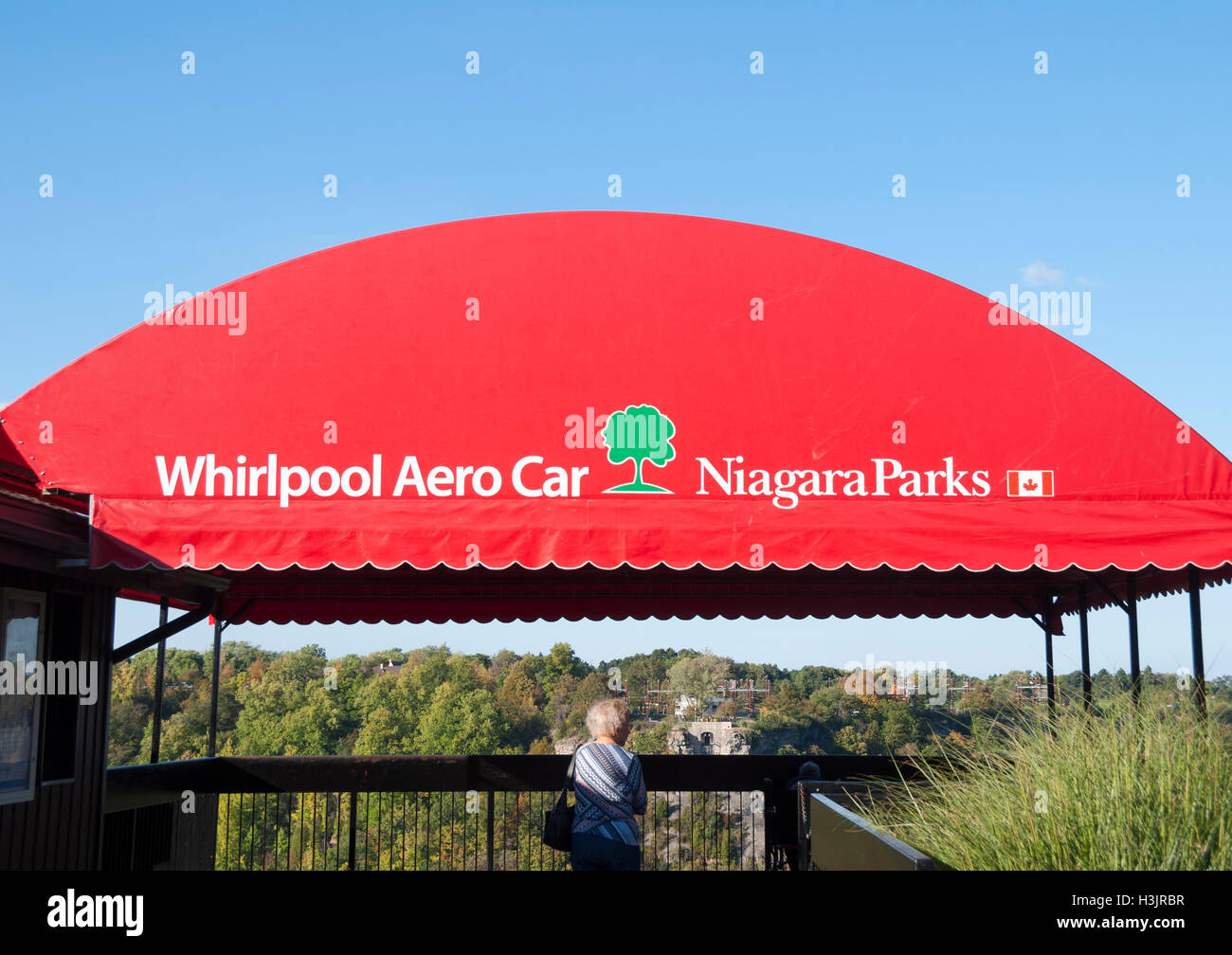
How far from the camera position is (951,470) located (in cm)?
684

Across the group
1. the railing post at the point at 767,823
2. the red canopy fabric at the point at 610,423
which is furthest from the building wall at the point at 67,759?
the railing post at the point at 767,823

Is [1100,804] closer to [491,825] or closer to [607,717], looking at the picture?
[607,717]

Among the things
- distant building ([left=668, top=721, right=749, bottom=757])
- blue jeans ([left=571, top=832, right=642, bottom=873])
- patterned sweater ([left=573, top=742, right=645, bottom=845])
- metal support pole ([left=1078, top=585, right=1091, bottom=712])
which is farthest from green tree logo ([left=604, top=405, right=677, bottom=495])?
distant building ([left=668, top=721, right=749, bottom=757])

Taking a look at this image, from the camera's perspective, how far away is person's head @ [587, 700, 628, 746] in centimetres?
578

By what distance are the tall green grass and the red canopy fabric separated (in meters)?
1.71

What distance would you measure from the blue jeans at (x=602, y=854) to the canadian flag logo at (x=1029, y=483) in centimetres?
341

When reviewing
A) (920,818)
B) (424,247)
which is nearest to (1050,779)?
(920,818)

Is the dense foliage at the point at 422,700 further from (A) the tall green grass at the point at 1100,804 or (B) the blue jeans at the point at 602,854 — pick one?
(A) the tall green grass at the point at 1100,804

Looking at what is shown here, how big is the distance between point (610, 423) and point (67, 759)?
4.84 m

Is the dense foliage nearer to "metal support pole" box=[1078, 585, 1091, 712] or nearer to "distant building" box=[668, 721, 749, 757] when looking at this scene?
"distant building" box=[668, 721, 749, 757]

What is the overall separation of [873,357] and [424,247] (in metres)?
3.23

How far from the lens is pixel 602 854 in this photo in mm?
5594
